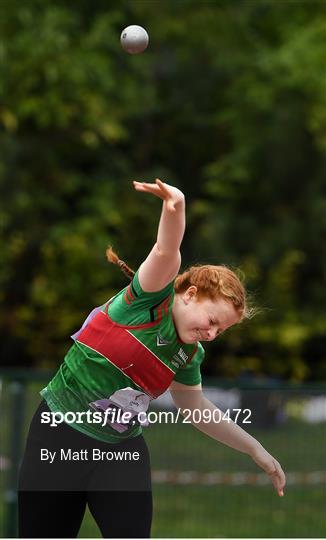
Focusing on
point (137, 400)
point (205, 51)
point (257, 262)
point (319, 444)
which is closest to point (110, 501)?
point (137, 400)

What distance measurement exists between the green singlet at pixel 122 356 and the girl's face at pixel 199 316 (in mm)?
39

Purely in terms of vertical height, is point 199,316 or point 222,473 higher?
point 199,316

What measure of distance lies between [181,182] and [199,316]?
13577 millimetres

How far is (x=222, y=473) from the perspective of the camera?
8.24 metres

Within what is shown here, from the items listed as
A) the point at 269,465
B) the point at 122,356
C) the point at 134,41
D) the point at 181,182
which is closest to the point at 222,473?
the point at 269,465

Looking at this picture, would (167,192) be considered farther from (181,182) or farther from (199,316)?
(181,182)

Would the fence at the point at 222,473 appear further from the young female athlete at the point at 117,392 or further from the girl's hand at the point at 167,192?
the girl's hand at the point at 167,192

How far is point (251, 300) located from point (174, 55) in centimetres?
1352

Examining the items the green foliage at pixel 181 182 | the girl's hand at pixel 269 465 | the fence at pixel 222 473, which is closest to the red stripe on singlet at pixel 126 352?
the girl's hand at pixel 269 465

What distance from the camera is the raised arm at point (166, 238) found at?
375 centimetres

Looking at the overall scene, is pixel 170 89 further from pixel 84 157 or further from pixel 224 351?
pixel 224 351

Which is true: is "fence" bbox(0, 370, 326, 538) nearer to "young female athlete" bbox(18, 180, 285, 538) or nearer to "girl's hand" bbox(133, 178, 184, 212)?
"young female athlete" bbox(18, 180, 285, 538)

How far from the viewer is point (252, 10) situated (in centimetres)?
1722

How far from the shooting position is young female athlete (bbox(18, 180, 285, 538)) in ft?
13.1
